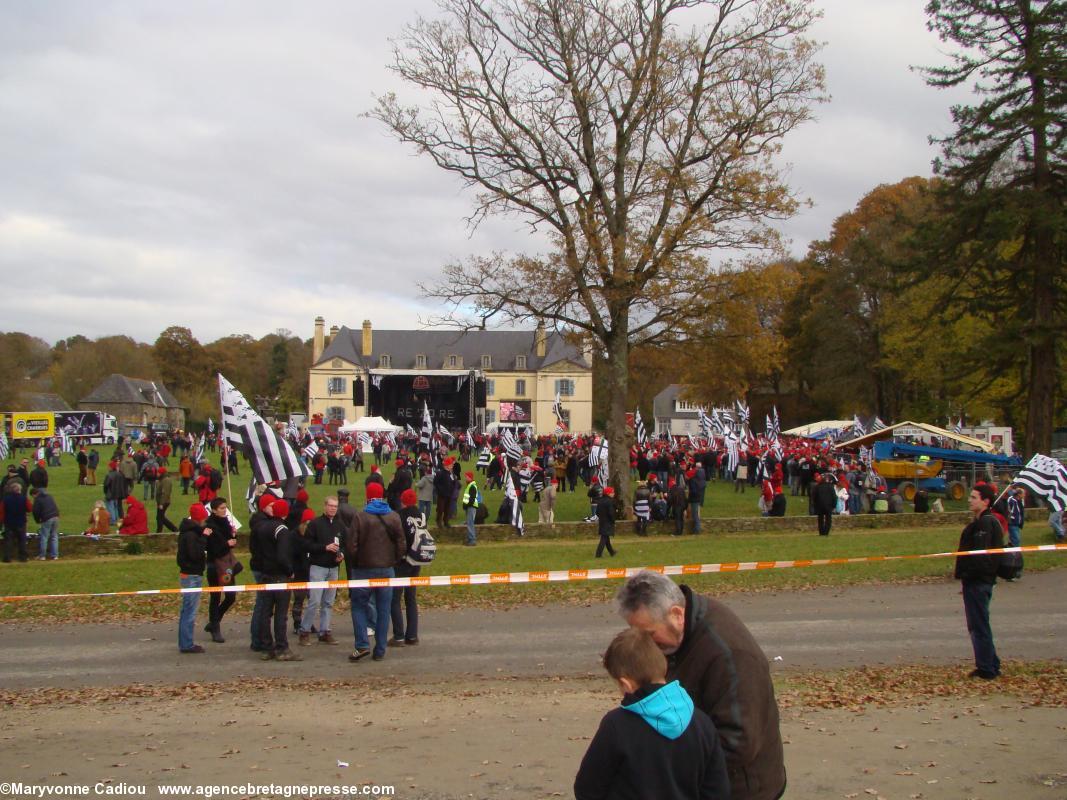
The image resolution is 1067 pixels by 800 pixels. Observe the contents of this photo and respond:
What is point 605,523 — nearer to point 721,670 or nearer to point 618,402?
point 618,402

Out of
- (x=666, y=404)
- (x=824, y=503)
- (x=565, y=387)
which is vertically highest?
(x=565, y=387)

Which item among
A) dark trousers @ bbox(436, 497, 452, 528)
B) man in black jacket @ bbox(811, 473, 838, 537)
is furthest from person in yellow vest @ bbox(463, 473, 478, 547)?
man in black jacket @ bbox(811, 473, 838, 537)

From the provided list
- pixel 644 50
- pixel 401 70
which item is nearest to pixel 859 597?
pixel 644 50

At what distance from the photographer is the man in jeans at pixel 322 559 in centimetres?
1131

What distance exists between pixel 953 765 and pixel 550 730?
9.69ft

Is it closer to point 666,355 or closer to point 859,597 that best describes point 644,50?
point 666,355

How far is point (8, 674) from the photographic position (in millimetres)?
10383

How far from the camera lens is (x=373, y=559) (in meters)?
10.9

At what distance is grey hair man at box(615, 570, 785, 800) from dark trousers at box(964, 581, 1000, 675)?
20.0 ft

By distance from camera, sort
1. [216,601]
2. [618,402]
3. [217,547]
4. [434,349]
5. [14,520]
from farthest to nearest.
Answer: [434,349], [618,402], [14,520], [216,601], [217,547]

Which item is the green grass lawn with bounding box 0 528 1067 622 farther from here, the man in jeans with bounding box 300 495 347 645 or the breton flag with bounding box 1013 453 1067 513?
the man in jeans with bounding box 300 495 347 645

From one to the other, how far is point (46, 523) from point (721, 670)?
64.4ft

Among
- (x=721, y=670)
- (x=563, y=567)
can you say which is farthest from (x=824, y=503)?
(x=721, y=670)

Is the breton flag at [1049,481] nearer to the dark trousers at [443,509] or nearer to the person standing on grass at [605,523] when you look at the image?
the person standing on grass at [605,523]
